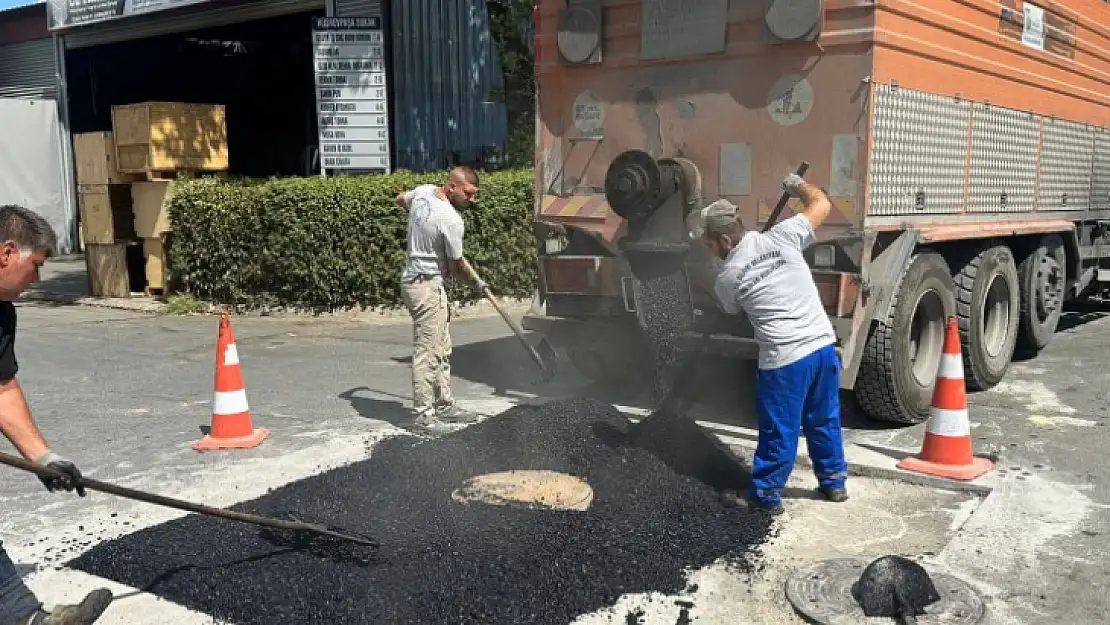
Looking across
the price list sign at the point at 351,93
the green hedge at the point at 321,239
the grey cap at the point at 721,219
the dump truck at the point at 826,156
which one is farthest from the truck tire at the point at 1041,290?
the price list sign at the point at 351,93

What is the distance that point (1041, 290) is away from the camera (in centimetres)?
800

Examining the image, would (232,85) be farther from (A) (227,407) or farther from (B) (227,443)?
(B) (227,443)

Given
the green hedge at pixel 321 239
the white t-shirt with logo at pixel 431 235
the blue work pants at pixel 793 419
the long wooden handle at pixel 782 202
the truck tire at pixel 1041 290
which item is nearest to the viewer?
the blue work pants at pixel 793 419

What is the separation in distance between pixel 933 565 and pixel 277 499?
10.2ft

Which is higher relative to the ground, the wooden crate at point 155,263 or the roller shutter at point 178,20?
the roller shutter at point 178,20

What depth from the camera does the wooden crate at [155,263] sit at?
1219 centimetres

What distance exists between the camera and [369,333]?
1000cm

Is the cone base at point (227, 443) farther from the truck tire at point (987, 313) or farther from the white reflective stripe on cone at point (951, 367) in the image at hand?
the truck tire at point (987, 313)

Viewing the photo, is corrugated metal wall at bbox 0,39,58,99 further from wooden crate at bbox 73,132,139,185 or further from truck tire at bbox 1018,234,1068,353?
truck tire at bbox 1018,234,1068,353

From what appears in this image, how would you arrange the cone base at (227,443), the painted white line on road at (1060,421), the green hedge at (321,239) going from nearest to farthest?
1. the cone base at (227,443)
2. the painted white line on road at (1060,421)
3. the green hedge at (321,239)

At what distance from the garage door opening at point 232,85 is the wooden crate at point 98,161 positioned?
232 inches

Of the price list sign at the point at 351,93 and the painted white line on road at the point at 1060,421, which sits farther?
the price list sign at the point at 351,93

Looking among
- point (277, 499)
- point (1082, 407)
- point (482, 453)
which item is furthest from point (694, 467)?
point (1082, 407)

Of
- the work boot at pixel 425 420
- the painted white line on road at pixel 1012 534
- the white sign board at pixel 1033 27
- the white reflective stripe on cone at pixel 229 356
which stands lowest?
the painted white line on road at pixel 1012 534
